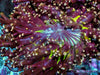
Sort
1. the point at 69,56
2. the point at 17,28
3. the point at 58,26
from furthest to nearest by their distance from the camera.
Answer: the point at 17,28, the point at 58,26, the point at 69,56

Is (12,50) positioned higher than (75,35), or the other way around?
(75,35)

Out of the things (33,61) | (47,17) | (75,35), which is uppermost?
(47,17)

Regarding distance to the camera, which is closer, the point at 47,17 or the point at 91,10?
the point at 91,10

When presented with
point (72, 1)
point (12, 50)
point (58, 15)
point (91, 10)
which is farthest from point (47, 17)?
point (12, 50)

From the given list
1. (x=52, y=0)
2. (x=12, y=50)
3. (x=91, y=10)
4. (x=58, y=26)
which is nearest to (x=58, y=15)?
(x=58, y=26)

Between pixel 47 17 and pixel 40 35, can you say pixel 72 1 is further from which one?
pixel 40 35

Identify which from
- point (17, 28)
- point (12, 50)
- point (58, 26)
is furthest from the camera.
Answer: point (12, 50)
